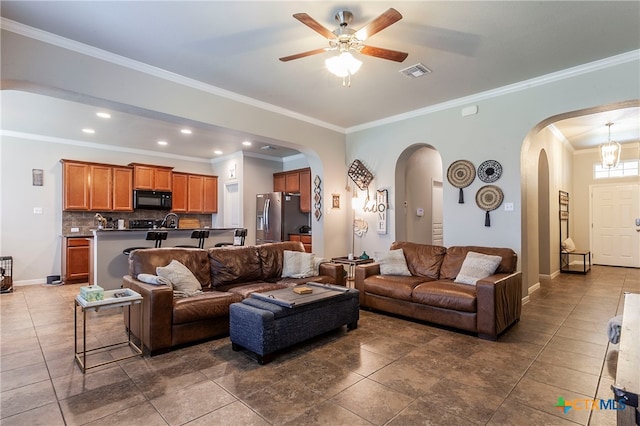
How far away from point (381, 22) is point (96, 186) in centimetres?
686

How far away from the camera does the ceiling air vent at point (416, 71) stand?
12.0 ft

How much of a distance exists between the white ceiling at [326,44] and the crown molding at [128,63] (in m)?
0.07

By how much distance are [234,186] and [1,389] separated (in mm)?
6337

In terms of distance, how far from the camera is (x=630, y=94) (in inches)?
133

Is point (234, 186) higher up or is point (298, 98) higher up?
point (298, 98)

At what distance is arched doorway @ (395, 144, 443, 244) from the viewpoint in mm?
5539

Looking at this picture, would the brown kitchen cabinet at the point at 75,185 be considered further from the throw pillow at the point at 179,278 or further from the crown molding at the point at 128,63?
the throw pillow at the point at 179,278

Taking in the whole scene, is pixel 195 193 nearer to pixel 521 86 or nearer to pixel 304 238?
pixel 304 238

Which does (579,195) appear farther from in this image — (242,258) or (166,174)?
(166,174)

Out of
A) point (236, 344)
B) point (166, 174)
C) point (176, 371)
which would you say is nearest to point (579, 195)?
point (236, 344)

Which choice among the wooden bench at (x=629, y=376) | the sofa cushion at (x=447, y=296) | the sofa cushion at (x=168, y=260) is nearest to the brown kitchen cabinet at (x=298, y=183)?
the sofa cushion at (x=168, y=260)

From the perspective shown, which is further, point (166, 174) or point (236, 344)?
point (166, 174)

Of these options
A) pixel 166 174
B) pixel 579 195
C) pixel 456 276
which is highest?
pixel 166 174

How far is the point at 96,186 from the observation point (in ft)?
22.1
